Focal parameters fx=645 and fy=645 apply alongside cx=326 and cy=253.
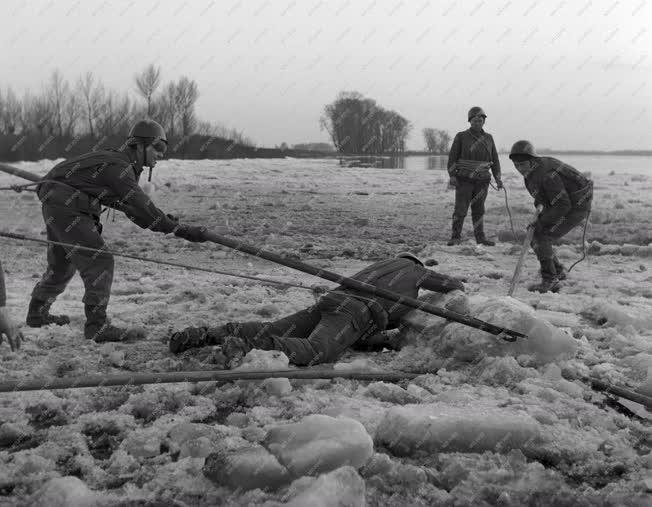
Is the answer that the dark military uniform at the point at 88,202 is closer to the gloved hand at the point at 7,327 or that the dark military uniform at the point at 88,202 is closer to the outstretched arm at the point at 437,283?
the gloved hand at the point at 7,327

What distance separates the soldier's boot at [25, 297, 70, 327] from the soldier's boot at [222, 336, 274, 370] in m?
1.51

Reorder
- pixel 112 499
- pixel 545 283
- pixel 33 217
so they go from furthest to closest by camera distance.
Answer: pixel 33 217 → pixel 545 283 → pixel 112 499

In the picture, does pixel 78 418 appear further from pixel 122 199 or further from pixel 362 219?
pixel 362 219

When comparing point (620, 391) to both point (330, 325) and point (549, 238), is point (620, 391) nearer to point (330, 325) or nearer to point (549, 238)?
point (330, 325)

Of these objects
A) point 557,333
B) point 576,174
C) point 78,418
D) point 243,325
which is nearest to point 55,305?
point 243,325

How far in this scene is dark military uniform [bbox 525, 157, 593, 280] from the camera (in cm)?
585

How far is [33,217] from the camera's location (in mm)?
9547

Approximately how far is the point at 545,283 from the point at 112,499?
15.0ft

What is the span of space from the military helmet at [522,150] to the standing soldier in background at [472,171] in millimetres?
1962

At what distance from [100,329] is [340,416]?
6.77 ft

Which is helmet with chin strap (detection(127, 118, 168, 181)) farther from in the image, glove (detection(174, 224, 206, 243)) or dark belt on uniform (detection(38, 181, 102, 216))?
glove (detection(174, 224, 206, 243))

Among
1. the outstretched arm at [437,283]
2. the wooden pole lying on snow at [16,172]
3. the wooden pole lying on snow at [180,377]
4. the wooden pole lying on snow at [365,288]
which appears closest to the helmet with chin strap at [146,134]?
the wooden pole lying on snow at [16,172]

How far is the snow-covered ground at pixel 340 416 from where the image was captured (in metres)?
2.29

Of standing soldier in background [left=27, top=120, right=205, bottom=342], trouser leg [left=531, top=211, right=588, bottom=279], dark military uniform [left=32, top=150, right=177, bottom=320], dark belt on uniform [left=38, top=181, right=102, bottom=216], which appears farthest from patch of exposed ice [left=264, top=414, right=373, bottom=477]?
trouser leg [left=531, top=211, right=588, bottom=279]
